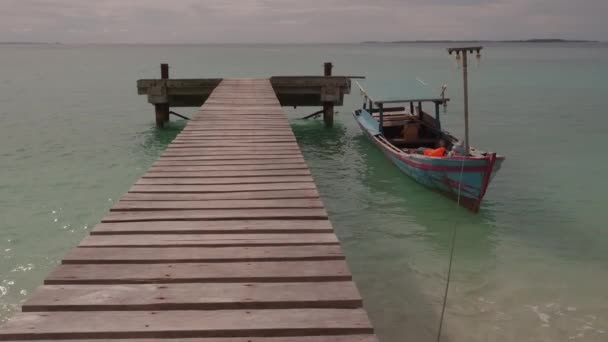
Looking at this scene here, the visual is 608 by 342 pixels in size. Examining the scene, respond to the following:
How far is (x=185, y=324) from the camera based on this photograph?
324cm

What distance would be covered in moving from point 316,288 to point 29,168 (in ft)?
45.0

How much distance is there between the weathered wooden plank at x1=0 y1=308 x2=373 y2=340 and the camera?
10.3 feet

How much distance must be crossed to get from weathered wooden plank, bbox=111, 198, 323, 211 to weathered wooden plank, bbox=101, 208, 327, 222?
4.0 inches

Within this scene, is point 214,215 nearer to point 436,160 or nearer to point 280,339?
point 280,339

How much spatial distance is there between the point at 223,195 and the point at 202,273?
2.15m

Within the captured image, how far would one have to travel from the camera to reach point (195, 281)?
3.83 m

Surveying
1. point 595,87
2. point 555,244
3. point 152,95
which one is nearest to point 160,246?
point 555,244

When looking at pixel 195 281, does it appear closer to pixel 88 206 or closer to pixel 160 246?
pixel 160 246

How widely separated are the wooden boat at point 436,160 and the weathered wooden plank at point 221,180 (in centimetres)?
459

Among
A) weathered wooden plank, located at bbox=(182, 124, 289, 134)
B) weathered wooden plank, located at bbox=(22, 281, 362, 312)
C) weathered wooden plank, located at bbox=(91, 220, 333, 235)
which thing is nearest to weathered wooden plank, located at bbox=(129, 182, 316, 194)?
weathered wooden plank, located at bbox=(91, 220, 333, 235)

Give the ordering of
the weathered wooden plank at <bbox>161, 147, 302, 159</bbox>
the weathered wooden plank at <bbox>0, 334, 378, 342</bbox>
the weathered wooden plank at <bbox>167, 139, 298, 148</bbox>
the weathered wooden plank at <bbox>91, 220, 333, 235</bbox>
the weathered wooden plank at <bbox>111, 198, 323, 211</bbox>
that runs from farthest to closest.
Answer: the weathered wooden plank at <bbox>167, 139, 298, 148</bbox>, the weathered wooden plank at <bbox>161, 147, 302, 159</bbox>, the weathered wooden plank at <bbox>111, 198, 323, 211</bbox>, the weathered wooden plank at <bbox>91, 220, 333, 235</bbox>, the weathered wooden plank at <bbox>0, 334, 378, 342</bbox>

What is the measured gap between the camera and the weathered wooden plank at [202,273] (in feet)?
12.5

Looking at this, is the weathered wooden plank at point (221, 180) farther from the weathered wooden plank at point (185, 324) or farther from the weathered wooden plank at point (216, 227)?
the weathered wooden plank at point (185, 324)

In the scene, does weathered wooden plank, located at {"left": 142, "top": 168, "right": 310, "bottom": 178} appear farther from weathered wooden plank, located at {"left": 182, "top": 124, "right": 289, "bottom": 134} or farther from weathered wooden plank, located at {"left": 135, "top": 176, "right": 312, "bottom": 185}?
weathered wooden plank, located at {"left": 182, "top": 124, "right": 289, "bottom": 134}
